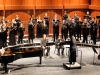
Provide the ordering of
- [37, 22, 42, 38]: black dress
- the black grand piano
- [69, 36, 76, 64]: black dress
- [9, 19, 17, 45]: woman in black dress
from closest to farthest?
the black grand piano, [69, 36, 76, 64]: black dress, [9, 19, 17, 45]: woman in black dress, [37, 22, 42, 38]: black dress

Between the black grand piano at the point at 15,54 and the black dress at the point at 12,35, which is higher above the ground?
the black dress at the point at 12,35

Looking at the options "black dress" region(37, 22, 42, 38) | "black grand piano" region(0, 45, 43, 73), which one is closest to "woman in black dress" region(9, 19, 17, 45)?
"black dress" region(37, 22, 42, 38)

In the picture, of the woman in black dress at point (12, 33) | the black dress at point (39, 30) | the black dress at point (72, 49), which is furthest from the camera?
the black dress at point (39, 30)

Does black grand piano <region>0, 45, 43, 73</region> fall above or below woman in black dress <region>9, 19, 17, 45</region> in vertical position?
below

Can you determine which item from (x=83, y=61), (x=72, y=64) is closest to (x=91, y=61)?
(x=83, y=61)

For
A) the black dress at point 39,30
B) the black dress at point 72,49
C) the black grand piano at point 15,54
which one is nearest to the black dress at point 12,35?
the black dress at point 39,30

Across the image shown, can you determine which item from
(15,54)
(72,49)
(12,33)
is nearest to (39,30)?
(12,33)

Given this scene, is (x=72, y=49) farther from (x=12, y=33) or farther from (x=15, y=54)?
(x=12, y=33)

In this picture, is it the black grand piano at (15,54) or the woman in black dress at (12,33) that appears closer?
the black grand piano at (15,54)

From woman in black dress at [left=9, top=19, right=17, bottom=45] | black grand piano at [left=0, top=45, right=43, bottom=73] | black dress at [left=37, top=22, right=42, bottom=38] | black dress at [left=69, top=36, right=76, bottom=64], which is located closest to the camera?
black grand piano at [left=0, top=45, right=43, bottom=73]

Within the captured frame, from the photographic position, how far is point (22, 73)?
10.8 m

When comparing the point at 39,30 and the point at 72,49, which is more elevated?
the point at 39,30

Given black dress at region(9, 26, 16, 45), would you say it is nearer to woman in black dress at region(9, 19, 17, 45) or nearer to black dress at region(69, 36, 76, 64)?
woman in black dress at region(9, 19, 17, 45)

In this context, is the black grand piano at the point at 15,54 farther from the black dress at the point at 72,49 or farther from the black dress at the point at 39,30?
the black dress at the point at 39,30
